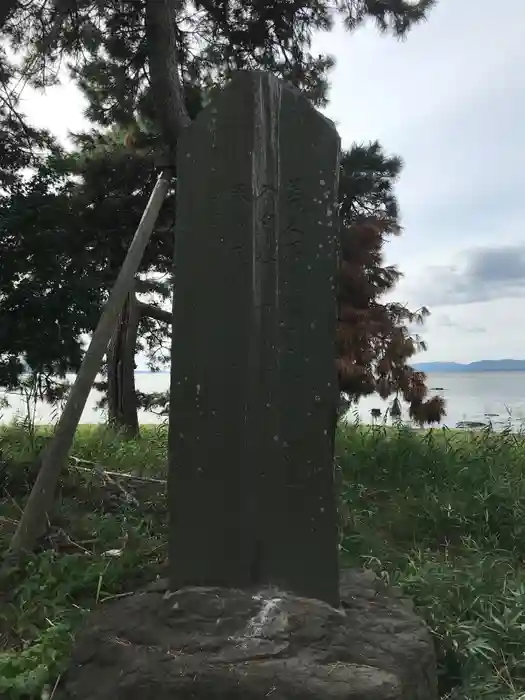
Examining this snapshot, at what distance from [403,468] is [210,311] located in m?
2.87

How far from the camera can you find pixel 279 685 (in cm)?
175

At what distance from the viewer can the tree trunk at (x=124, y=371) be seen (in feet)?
21.4

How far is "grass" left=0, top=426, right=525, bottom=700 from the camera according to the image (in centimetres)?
234

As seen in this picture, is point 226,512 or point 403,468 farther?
point 403,468

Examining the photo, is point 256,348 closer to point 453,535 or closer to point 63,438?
point 63,438

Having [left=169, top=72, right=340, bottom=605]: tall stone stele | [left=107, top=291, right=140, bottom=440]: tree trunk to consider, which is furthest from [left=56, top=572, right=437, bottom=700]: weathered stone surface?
[left=107, top=291, right=140, bottom=440]: tree trunk

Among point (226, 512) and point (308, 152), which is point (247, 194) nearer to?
point (308, 152)

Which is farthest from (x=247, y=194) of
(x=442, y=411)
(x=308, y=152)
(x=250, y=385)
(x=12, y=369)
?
(x=442, y=411)

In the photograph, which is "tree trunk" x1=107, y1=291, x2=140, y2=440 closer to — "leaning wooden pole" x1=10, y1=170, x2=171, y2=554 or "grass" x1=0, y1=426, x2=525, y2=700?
"grass" x1=0, y1=426, x2=525, y2=700

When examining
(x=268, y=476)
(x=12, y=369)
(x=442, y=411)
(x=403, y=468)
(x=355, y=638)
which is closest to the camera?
(x=355, y=638)

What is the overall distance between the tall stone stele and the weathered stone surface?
0.14 meters

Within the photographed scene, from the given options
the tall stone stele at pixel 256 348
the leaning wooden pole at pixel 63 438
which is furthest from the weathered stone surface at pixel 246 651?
the leaning wooden pole at pixel 63 438

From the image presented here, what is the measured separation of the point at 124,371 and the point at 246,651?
495 cm

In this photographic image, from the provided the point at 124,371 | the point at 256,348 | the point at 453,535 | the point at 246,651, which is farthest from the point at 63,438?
the point at 124,371
